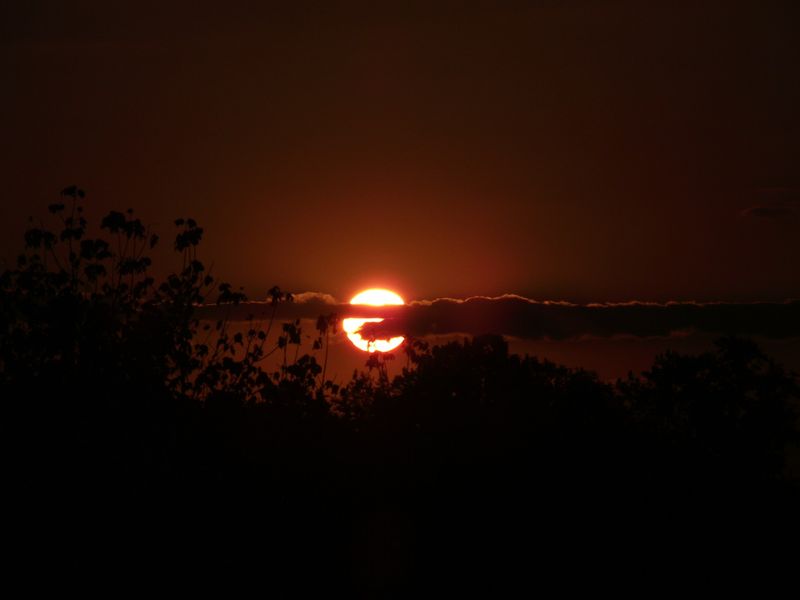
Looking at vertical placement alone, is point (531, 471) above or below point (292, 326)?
below

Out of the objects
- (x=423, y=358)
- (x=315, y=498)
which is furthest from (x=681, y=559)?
(x=423, y=358)

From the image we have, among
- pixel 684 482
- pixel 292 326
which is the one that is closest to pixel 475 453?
pixel 684 482

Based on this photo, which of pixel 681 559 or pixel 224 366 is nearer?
pixel 224 366

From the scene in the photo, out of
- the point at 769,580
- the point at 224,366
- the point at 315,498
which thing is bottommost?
the point at 769,580

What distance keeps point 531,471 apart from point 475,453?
137cm

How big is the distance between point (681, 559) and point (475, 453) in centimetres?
563

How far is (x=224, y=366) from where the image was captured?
21.1 m

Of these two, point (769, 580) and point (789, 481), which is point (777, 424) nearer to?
point (789, 481)

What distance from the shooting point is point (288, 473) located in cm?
2098

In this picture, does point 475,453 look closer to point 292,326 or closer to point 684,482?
point 684,482

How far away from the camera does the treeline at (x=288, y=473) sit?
1753cm

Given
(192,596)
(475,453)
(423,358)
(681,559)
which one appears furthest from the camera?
(423,358)

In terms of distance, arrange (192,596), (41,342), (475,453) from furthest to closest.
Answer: (475,453)
(41,342)
(192,596)

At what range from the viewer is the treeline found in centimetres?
1753
